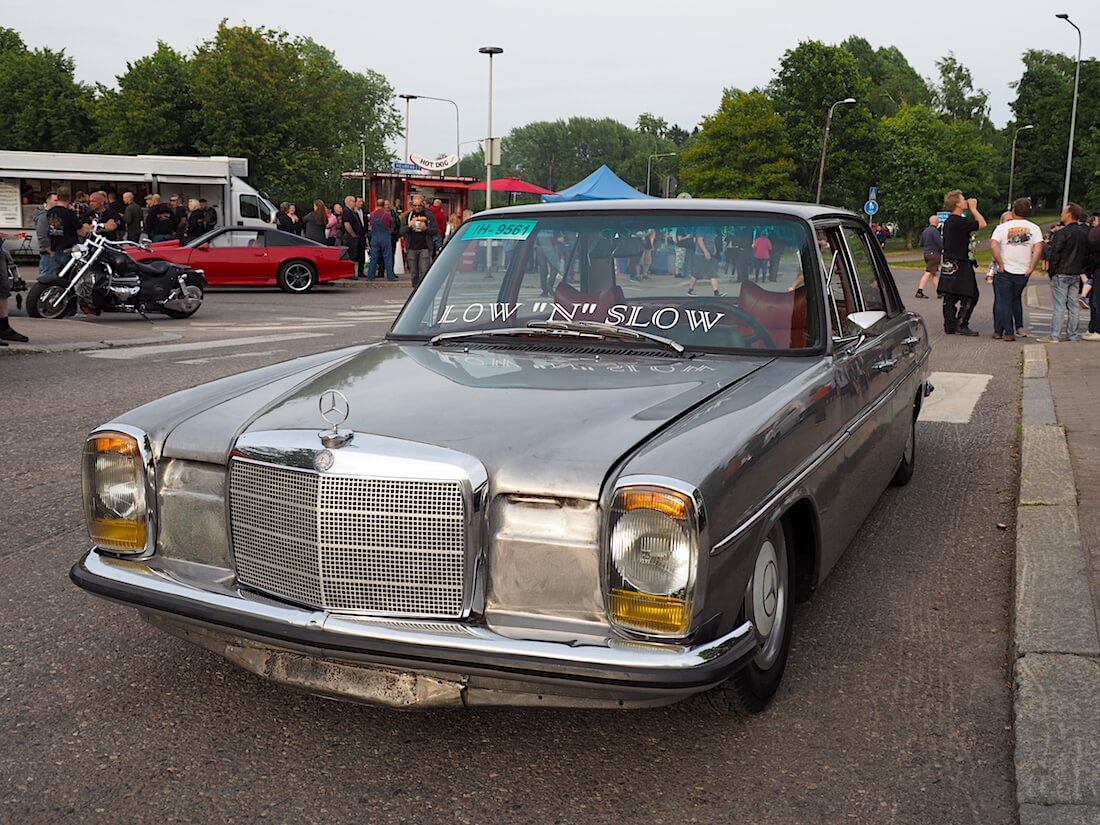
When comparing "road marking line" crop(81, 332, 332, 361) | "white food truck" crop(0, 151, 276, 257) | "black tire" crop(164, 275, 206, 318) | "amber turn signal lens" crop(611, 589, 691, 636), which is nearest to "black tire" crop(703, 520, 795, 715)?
"amber turn signal lens" crop(611, 589, 691, 636)

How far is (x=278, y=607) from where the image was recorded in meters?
2.98

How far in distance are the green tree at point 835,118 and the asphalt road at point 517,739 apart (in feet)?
256

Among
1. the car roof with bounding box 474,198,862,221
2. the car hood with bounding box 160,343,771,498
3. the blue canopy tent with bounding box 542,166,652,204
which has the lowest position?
the car hood with bounding box 160,343,771,498

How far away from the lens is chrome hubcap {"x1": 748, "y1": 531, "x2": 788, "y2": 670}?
3246 mm

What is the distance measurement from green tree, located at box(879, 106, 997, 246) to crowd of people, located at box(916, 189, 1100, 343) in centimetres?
6660

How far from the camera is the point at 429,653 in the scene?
109 inches

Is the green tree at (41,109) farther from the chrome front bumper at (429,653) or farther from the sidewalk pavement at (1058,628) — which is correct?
the chrome front bumper at (429,653)

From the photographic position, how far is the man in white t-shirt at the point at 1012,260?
14633mm

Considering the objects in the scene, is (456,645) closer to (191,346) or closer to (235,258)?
(191,346)

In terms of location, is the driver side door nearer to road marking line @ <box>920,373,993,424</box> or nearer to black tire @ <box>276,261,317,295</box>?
black tire @ <box>276,261,317,295</box>

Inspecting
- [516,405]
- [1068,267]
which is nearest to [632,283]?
[516,405]

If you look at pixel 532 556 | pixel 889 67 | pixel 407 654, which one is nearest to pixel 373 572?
pixel 407 654

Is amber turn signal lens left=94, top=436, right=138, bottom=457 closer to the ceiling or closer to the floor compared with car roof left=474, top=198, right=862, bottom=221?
closer to the floor

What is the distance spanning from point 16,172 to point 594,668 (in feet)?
98.5
